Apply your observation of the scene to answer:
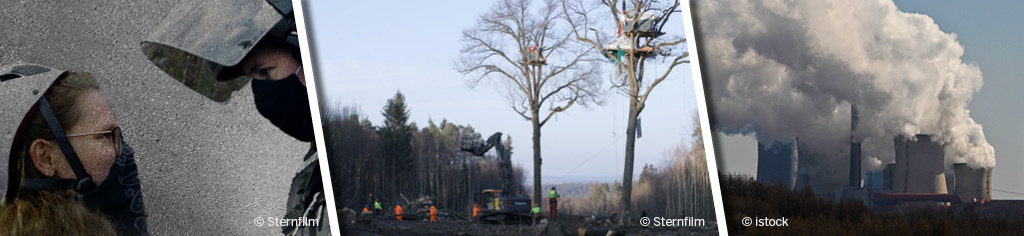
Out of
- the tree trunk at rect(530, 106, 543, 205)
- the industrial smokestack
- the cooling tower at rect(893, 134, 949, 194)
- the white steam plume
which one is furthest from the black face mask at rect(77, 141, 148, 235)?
the cooling tower at rect(893, 134, 949, 194)

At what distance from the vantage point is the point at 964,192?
19.2 ft

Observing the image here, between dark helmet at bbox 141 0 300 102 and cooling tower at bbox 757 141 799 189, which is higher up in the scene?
dark helmet at bbox 141 0 300 102

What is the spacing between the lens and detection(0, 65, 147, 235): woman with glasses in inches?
234

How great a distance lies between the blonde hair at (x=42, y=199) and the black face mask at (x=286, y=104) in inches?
47.2

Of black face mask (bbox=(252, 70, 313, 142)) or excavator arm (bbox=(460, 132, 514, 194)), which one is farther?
excavator arm (bbox=(460, 132, 514, 194))

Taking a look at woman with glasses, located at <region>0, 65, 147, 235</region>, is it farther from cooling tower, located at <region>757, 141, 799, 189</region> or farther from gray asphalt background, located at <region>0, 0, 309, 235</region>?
cooling tower, located at <region>757, 141, 799, 189</region>

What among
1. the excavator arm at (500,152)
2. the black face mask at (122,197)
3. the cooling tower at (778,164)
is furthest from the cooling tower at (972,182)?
the black face mask at (122,197)

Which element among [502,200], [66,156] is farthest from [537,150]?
[66,156]

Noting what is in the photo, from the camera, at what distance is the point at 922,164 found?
591 centimetres

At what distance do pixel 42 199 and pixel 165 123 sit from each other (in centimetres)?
91

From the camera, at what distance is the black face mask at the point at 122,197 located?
604 centimetres

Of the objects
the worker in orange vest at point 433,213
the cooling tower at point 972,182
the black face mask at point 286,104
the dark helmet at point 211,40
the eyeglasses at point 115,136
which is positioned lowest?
the worker in orange vest at point 433,213

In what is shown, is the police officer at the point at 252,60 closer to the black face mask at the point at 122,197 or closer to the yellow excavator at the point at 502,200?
the black face mask at the point at 122,197

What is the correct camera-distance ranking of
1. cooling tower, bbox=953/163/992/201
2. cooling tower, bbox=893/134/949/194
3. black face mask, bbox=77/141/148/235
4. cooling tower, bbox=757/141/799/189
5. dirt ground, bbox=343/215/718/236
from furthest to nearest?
dirt ground, bbox=343/215/718/236, cooling tower, bbox=757/141/799/189, black face mask, bbox=77/141/148/235, cooling tower, bbox=893/134/949/194, cooling tower, bbox=953/163/992/201
